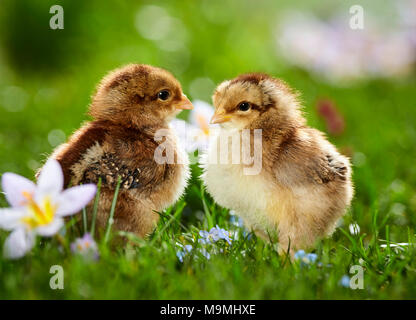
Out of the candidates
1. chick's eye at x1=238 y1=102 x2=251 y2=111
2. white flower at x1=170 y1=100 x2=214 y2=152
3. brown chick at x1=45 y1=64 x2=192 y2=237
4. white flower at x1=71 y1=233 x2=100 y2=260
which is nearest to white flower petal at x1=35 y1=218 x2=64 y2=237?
white flower at x1=71 y1=233 x2=100 y2=260

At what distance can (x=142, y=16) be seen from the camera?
284 inches

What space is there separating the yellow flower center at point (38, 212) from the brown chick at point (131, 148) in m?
0.19

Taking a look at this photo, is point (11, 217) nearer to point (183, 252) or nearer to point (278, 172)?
point (183, 252)

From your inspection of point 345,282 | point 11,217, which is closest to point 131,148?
point 11,217

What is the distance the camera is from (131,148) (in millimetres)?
2590

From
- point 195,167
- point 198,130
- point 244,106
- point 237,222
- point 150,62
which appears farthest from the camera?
point 150,62

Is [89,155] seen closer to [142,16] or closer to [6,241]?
[6,241]

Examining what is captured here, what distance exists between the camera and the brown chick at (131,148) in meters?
2.49

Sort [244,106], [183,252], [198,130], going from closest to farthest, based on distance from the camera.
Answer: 1. [183,252]
2. [244,106]
3. [198,130]

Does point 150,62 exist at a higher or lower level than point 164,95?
higher

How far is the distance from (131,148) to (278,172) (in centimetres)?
67
